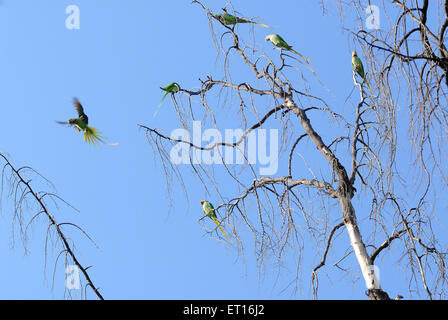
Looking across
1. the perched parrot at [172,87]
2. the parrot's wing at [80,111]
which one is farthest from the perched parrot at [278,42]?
the parrot's wing at [80,111]

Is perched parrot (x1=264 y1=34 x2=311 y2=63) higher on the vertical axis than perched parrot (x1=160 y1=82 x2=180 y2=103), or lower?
higher

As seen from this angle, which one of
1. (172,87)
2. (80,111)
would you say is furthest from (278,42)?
(80,111)

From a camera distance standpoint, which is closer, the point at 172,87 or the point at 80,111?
the point at 172,87

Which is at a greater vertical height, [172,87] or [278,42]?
[278,42]

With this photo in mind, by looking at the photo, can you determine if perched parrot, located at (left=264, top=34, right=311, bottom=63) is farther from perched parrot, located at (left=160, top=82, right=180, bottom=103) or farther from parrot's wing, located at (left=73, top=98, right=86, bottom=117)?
parrot's wing, located at (left=73, top=98, right=86, bottom=117)

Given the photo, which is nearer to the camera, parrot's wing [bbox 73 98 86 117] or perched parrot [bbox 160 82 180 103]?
perched parrot [bbox 160 82 180 103]

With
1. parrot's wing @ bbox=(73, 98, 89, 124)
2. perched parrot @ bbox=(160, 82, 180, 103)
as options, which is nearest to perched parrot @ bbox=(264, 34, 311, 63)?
perched parrot @ bbox=(160, 82, 180, 103)

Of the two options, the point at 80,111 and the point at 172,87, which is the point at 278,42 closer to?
the point at 172,87

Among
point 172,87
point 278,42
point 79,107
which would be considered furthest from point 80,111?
point 278,42

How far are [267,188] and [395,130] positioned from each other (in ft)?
2.41
